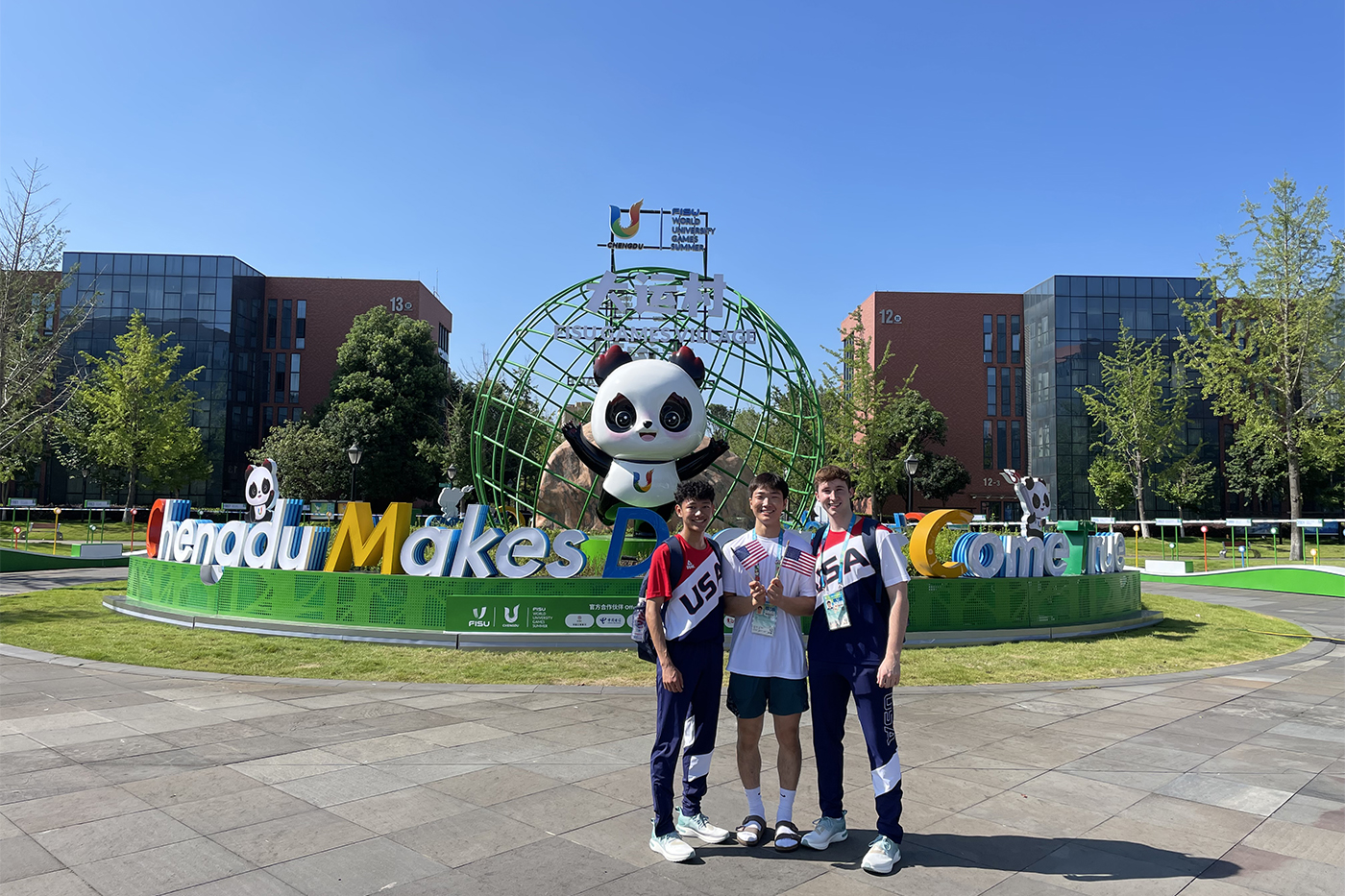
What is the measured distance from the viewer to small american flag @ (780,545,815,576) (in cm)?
468

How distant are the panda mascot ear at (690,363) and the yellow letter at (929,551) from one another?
432 cm

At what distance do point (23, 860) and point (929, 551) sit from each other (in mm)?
11184

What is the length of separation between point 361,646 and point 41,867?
716 centimetres

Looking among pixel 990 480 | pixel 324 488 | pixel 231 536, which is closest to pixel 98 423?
pixel 324 488

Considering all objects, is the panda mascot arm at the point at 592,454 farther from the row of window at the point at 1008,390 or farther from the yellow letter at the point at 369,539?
the row of window at the point at 1008,390

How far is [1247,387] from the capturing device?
46.5m

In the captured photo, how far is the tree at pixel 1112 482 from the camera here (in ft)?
166

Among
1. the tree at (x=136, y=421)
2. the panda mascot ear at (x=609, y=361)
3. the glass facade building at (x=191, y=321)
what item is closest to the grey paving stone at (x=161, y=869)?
the panda mascot ear at (x=609, y=361)

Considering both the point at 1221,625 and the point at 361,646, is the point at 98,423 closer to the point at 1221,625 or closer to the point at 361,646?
the point at 361,646

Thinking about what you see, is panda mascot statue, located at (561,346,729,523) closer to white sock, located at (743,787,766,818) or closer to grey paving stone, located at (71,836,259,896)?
white sock, located at (743,787,766,818)

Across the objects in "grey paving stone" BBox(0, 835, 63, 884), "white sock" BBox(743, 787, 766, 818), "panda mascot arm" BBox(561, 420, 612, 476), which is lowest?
"grey paving stone" BBox(0, 835, 63, 884)

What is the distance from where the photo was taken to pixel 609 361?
14.0 meters

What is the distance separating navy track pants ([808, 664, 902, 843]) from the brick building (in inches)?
1939

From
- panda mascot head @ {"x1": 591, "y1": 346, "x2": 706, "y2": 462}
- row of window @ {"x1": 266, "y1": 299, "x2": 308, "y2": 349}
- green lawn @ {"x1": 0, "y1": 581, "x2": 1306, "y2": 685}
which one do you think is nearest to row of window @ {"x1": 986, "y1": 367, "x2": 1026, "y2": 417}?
green lawn @ {"x1": 0, "y1": 581, "x2": 1306, "y2": 685}
